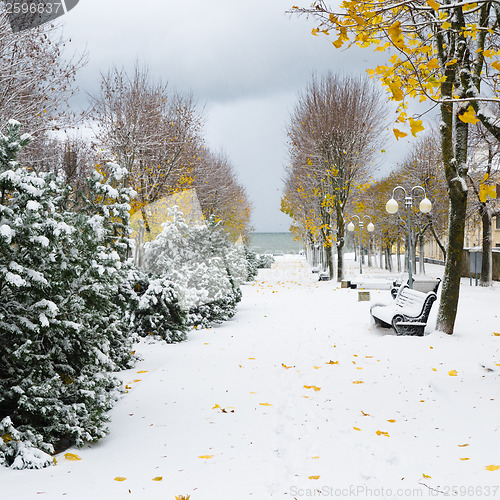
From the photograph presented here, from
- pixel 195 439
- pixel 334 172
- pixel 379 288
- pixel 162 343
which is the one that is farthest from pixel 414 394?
pixel 334 172

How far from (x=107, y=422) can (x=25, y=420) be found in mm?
904

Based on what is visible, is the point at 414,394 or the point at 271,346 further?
the point at 271,346

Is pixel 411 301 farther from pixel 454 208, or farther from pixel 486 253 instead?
pixel 486 253

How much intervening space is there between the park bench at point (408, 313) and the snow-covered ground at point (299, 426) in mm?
418

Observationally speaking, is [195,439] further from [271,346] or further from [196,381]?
[271,346]

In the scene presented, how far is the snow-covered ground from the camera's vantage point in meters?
3.32

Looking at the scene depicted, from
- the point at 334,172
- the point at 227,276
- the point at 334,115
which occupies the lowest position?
the point at 227,276

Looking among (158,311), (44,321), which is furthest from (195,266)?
(44,321)

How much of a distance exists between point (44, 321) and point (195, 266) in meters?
7.50

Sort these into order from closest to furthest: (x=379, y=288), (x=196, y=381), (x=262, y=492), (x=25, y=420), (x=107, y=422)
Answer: (x=262, y=492), (x=25, y=420), (x=107, y=422), (x=196, y=381), (x=379, y=288)

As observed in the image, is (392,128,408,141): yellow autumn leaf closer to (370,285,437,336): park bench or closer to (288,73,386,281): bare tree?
(370,285,437,336): park bench

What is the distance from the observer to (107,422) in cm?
457

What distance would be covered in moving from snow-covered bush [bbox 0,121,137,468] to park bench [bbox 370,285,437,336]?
5.84m

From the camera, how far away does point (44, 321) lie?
3.86 m
